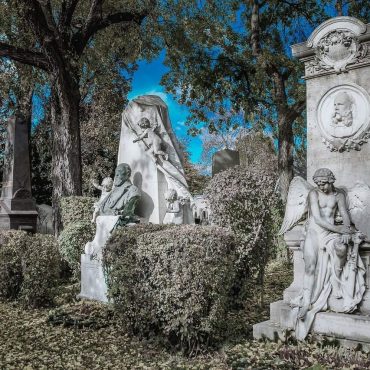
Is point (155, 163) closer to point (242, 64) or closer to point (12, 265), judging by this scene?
point (12, 265)

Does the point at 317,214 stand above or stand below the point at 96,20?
below

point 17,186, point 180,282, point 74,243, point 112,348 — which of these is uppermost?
point 17,186

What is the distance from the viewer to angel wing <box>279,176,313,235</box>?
5.63 meters

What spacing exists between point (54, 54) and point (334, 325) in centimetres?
1047

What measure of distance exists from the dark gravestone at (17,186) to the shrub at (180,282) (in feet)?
30.5

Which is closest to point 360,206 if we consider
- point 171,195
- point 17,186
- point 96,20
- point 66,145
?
point 171,195

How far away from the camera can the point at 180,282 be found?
5000 millimetres

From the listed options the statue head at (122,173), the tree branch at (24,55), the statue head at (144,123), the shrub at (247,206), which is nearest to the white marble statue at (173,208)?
the statue head at (122,173)

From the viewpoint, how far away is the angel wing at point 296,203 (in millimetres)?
5633

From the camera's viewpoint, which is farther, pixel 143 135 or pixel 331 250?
pixel 143 135

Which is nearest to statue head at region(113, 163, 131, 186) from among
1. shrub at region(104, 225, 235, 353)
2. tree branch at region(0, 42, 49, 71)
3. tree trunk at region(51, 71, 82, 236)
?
shrub at region(104, 225, 235, 353)

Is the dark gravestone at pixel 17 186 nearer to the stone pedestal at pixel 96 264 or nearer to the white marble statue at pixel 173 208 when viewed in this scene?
the stone pedestal at pixel 96 264

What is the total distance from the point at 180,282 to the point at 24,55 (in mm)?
10171

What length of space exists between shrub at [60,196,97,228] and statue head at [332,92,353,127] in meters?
7.52
